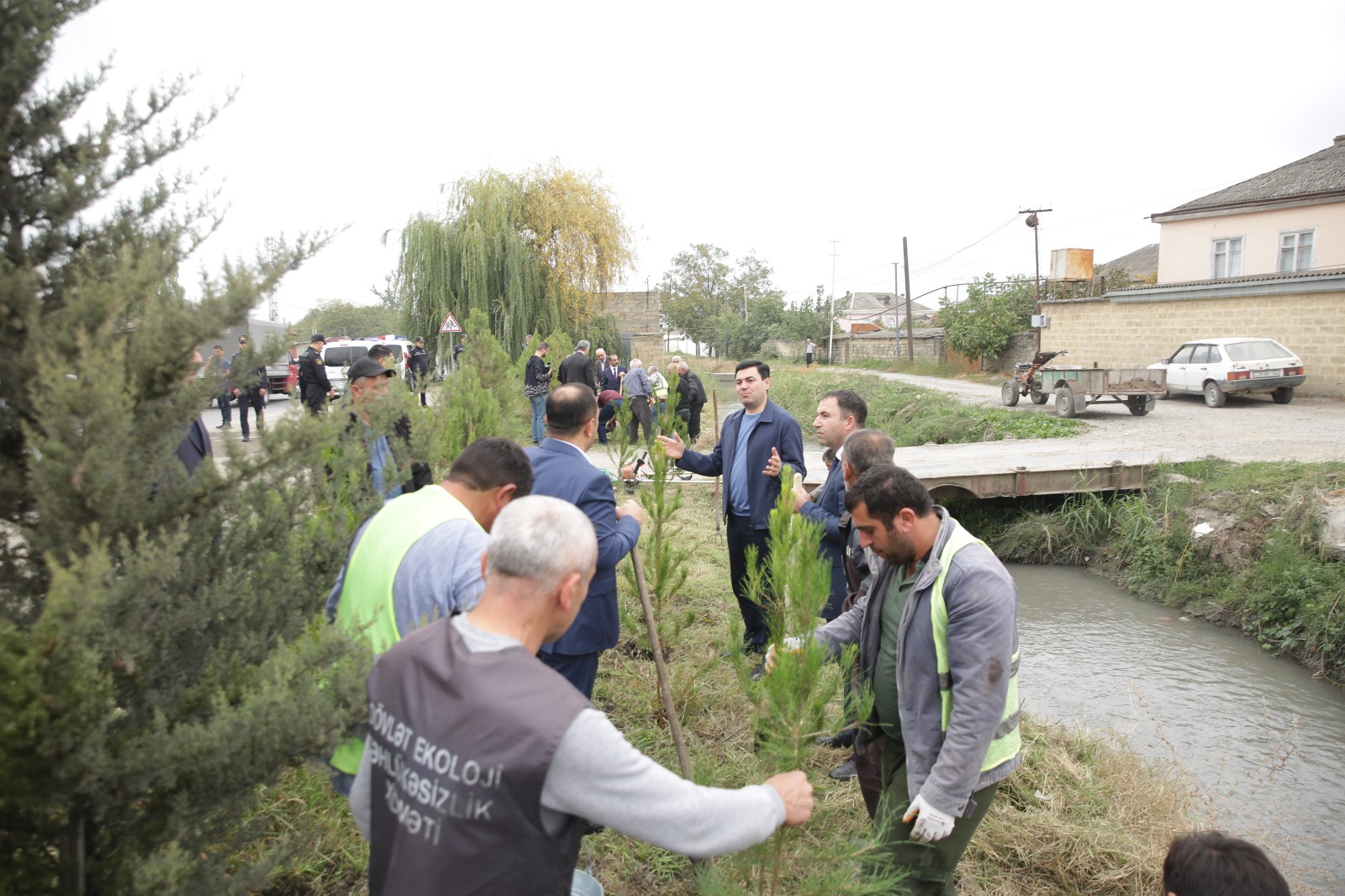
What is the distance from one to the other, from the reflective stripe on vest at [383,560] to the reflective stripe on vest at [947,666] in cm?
141

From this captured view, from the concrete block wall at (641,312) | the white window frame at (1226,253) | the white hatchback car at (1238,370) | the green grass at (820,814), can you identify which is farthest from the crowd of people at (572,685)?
the concrete block wall at (641,312)

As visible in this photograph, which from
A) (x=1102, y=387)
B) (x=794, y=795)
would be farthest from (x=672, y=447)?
(x=1102, y=387)

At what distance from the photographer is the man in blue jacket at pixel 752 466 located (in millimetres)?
5246

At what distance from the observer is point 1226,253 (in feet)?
88.1

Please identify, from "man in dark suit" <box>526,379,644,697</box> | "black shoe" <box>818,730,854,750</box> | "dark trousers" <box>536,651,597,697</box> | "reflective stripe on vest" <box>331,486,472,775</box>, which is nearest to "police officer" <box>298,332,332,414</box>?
"man in dark suit" <box>526,379,644,697</box>

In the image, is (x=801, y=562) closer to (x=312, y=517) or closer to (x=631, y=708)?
(x=312, y=517)

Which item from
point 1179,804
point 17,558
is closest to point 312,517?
point 17,558

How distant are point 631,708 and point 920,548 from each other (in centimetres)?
255

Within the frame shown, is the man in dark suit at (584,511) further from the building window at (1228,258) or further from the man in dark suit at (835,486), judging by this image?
the building window at (1228,258)

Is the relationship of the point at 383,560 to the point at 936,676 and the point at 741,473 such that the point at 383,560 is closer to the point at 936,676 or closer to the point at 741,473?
the point at 936,676

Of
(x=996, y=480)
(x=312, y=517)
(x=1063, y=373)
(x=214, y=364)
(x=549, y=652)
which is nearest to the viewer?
(x=214, y=364)

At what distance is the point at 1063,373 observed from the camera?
18.5 m

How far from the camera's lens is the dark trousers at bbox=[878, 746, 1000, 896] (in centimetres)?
264

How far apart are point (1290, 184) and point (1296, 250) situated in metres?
2.14
